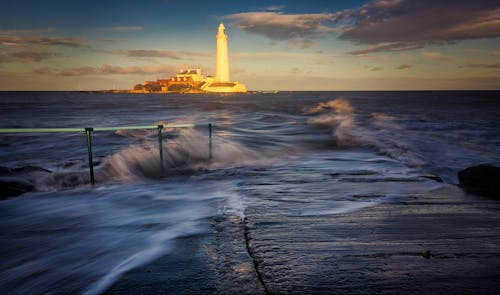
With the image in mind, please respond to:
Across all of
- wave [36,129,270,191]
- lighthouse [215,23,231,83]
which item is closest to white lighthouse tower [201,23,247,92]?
lighthouse [215,23,231,83]

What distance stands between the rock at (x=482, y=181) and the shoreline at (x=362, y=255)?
3.53 ft

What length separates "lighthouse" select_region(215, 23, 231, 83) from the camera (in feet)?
489

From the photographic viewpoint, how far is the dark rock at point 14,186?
22.4 ft

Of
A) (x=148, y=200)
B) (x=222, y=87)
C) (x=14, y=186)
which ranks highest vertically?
(x=222, y=87)

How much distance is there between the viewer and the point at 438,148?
15.3m

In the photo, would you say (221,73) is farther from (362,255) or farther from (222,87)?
(362,255)

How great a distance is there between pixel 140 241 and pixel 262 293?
200 cm

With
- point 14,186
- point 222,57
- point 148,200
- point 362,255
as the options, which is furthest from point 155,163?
point 222,57

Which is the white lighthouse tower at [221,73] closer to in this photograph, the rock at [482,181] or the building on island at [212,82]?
the building on island at [212,82]

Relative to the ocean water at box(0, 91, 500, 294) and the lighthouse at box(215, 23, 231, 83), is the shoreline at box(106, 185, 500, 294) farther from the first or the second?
the lighthouse at box(215, 23, 231, 83)

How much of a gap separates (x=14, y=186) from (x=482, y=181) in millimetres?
9526

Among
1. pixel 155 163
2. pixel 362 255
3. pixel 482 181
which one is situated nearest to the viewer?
pixel 362 255

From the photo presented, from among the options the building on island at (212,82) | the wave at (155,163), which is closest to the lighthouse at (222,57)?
the building on island at (212,82)

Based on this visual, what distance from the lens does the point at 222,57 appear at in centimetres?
15375
